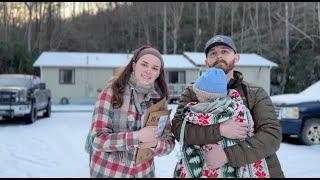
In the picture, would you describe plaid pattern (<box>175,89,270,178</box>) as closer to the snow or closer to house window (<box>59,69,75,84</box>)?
the snow

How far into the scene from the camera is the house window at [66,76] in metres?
33.4

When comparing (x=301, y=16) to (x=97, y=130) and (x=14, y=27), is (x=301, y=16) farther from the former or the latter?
(x=97, y=130)

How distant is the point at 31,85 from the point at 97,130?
15.6m

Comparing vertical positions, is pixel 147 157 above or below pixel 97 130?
below

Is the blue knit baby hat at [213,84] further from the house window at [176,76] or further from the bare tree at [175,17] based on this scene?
the bare tree at [175,17]

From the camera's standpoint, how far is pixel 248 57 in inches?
1460

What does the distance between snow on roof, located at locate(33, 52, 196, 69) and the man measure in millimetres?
29371

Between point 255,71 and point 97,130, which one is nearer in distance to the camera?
point 97,130

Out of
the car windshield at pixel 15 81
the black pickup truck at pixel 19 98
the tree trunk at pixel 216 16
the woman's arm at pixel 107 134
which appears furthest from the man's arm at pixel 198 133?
the tree trunk at pixel 216 16

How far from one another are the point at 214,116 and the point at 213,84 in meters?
0.19

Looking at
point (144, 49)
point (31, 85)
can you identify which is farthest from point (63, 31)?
point (144, 49)

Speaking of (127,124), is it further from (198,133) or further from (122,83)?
(198,133)

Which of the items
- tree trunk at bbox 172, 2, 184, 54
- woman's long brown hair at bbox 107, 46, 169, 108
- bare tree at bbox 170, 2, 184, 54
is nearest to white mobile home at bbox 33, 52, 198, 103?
tree trunk at bbox 172, 2, 184, 54

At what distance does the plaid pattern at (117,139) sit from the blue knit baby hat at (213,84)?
0.37 m
